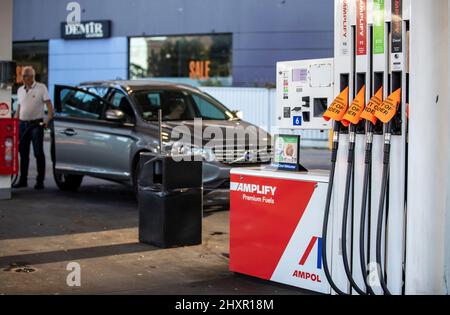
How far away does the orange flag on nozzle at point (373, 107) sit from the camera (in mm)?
5273

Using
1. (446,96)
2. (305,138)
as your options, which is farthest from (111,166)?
(305,138)

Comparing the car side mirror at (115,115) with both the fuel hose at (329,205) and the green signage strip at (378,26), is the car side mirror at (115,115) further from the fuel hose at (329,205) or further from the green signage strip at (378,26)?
the green signage strip at (378,26)

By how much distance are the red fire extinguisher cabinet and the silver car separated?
83cm

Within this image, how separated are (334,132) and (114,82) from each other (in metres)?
6.43

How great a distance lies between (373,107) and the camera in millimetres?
5281

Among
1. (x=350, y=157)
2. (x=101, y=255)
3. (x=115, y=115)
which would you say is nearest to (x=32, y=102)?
(x=115, y=115)

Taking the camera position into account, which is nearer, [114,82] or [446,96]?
[446,96]

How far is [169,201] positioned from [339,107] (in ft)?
9.31

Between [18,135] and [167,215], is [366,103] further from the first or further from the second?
[18,135]

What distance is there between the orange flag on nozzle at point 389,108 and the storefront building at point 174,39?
21044 mm

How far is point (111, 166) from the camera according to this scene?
1076cm

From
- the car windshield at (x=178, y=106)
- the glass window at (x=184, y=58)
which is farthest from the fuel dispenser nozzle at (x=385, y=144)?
the glass window at (x=184, y=58)

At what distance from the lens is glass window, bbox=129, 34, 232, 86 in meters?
29.3

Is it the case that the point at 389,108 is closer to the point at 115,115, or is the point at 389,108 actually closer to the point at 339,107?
the point at 339,107
